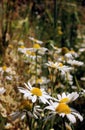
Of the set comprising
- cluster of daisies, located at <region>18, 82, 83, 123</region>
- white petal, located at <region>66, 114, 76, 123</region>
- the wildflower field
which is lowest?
the wildflower field

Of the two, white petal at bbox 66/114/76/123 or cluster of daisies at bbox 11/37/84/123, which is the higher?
white petal at bbox 66/114/76/123

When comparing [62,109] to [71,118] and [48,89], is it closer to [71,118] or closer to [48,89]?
[71,118]

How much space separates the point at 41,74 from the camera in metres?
3.33

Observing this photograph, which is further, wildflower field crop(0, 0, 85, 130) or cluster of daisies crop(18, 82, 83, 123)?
wildflower field crop(0, 0, 85, 130)

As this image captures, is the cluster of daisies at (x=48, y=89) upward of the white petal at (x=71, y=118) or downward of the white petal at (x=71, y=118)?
downward

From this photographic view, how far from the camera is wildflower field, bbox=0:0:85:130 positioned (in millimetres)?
1783

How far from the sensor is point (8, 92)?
2559 mm

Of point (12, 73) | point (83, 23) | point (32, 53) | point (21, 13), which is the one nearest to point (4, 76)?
point (12, 73)

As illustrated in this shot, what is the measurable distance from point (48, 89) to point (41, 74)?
1.92 ft

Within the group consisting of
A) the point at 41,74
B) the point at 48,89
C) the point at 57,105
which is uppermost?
the point at 57,105

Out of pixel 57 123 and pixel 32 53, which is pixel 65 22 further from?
pixel 57 123

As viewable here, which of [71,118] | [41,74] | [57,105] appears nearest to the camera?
[71,118]

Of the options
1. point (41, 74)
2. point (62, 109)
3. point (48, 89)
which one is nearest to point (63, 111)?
point (62, 109)

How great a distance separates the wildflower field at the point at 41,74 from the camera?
5.85 ft
